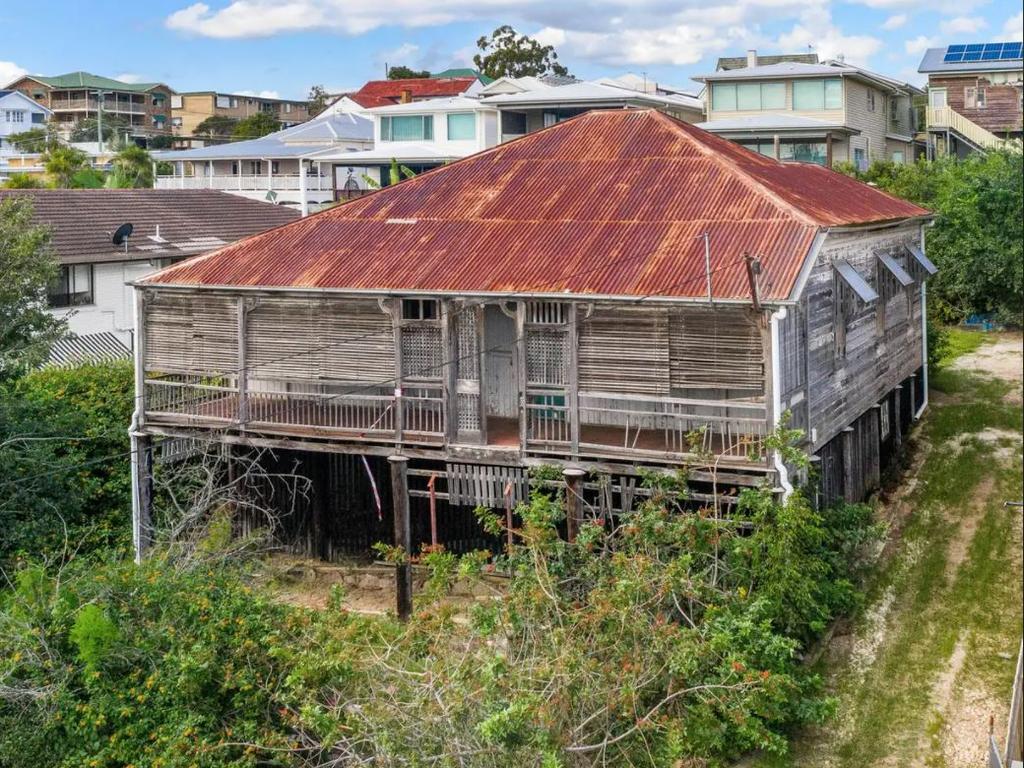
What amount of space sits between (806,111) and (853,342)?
30.8 metres

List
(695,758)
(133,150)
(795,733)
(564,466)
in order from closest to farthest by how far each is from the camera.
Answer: (695,758), (795,733), (564,466), (133,150)

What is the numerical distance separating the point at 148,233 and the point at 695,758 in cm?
2837

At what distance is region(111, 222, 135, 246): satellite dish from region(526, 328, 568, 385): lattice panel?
19966 millimetres

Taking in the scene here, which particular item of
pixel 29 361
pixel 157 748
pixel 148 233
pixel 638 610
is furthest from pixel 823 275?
pixel 148 233

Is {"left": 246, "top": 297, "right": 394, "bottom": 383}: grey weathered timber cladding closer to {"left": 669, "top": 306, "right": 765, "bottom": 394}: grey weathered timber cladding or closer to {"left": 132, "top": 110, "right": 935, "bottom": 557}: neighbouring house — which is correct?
{"left": 132, "top": 110, "right": 935, "bottom": 557}: neighbouring house

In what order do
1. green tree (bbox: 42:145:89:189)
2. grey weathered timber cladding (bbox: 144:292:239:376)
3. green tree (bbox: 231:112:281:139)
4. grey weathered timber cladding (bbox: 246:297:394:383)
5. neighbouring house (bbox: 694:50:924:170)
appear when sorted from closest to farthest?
1. grey weathered timber cladding (bbox: 246:297:394:383)
2. grey weathered timber cladding (bbox: 144:292:239:376)
3. neighbouring house (bbox: 694:50:924:170)
4. green tree (bbox: 42:145:89:189)
5. green tree (bbox: 231:112:281:139)

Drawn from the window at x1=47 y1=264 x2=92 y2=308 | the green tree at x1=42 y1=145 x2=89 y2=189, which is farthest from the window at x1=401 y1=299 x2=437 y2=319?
the green tree at x1=42 y1=145 x2=89 y2=189

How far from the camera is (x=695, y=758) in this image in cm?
1530

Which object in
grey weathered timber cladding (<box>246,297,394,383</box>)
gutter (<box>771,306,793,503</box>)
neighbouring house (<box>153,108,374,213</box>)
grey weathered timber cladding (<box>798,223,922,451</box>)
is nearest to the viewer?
gutter (<box>771,306,793,503</box>)

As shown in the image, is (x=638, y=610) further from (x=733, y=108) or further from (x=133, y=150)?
(x=133, y=150)

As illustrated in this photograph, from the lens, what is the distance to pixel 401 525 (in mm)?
20719

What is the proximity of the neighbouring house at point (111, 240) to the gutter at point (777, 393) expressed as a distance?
17.3 m

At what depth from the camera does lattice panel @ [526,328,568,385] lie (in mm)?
19938

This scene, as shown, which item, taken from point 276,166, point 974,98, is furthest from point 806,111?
point 276,166
